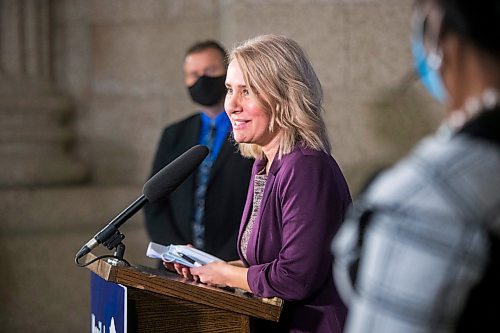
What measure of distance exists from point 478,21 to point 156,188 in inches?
52.8

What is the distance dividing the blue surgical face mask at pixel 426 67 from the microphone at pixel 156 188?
1.10 m

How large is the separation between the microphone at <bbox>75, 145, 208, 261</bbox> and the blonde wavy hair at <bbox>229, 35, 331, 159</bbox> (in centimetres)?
23

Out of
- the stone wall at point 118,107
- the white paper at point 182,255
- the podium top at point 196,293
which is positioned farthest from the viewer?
the stone wall at point 118,107

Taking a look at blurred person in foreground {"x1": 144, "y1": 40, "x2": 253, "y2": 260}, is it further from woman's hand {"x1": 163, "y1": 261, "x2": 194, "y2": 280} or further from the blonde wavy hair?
the blonde wavy hair

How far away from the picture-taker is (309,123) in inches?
101

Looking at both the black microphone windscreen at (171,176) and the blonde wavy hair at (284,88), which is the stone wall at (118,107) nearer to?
the blonde wavy hair at (284,88)

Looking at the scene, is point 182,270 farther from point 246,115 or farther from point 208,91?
point 208,91

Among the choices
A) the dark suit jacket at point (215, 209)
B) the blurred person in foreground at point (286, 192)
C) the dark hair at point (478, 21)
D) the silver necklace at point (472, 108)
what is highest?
the dark hair at point (478, 21)

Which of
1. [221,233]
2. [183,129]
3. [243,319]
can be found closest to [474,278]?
[243,319]

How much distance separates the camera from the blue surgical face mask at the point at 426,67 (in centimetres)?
134

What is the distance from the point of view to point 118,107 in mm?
5812

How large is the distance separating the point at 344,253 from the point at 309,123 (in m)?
1.22

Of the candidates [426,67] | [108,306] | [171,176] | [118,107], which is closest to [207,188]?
[171,176]

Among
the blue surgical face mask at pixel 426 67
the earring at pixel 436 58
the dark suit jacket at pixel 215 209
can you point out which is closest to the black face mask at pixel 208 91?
the dark suit jacket at pixel 215 209
